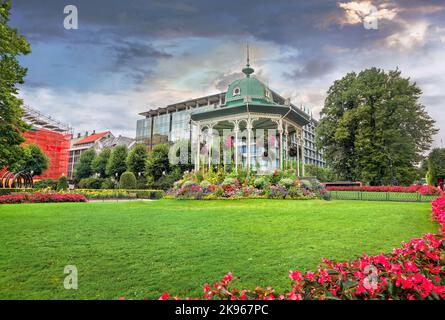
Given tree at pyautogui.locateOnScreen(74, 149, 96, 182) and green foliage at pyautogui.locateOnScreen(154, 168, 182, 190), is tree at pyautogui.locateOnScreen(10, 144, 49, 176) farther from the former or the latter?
green foliage at pyautogui.locateOnScreen(154, 168, 182, 190)

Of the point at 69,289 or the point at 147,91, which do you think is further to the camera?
the point at 147,91

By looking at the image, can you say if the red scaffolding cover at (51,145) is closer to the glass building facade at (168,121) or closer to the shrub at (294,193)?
the glass building facade at (168,121)

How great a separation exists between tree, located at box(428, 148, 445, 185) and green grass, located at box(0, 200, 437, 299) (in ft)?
72.9

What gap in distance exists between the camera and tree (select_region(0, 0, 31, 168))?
9266 mm

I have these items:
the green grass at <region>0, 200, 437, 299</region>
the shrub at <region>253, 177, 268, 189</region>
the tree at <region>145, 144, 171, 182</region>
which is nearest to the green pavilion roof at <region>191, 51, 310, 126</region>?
the shrub at <region>253, 177, 268, 189</region>

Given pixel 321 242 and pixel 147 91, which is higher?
pixel 147 91

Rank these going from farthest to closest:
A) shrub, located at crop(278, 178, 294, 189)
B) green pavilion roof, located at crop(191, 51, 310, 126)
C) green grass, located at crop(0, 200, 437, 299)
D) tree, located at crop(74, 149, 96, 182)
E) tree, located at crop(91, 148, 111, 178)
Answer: tree, located at crop(74, 149, 96, 182)
tree, located at crop(91, 148, 111, 178)
green pavilion roof, located at crop(191, 51, 310, 126)
shrub, located at crop(278, 178, 294, 189)
green grass, located at crop(0, 200, 437, 299)

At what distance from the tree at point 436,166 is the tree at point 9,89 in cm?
3039

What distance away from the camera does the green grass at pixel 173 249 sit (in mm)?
3176
